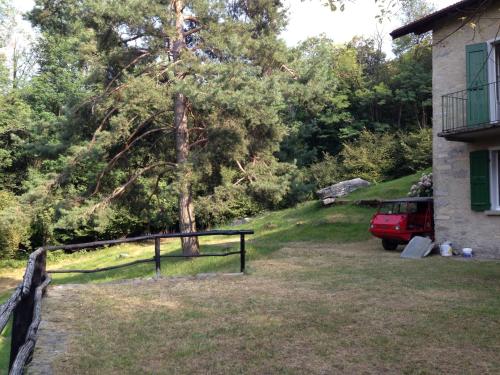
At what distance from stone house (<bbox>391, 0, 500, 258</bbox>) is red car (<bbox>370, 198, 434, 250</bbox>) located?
0.81m

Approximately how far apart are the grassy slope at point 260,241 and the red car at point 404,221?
3161 mm

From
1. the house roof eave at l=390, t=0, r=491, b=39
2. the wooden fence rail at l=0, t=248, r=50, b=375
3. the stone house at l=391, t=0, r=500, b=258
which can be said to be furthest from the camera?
the stone house at l=391, t=0, r=500, b=258

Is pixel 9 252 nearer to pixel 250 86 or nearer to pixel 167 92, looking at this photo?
pixel 167 92

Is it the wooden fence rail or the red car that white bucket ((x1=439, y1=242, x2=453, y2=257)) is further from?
the wooden fence rail

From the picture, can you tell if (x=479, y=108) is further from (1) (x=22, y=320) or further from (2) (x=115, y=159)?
(1) (x=22, y=320)

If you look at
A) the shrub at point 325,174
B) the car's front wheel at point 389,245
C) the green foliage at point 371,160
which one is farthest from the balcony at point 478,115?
the shrub at point 325,174

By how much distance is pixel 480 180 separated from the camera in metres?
11.6

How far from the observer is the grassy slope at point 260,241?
14719mm

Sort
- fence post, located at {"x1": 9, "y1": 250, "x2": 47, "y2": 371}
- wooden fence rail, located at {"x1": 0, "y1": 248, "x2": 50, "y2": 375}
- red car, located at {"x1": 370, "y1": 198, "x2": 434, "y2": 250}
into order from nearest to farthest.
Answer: wooden fence rail, located at {"x1": 0, "y1": 248, "x2": 50, "y2": 375}, fence post, located at {"x1": 9, "y1": 250, "x2": 47, "y2": 371}, red car, located at {"x1": 370, "y1": 198, "x2": 434, "y2": 250}

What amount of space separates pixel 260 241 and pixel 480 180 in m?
9.18

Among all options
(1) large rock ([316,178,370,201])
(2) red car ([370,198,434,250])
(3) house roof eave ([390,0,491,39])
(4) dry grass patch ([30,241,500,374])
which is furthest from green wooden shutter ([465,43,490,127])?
(1) large rock ([316,178,370,201])

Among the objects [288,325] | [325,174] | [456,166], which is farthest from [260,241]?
[325,174]

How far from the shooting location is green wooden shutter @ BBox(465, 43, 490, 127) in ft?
37.0

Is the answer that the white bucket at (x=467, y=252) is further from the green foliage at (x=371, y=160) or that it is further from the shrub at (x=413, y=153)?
the green foliage at (x=371, y=160)
